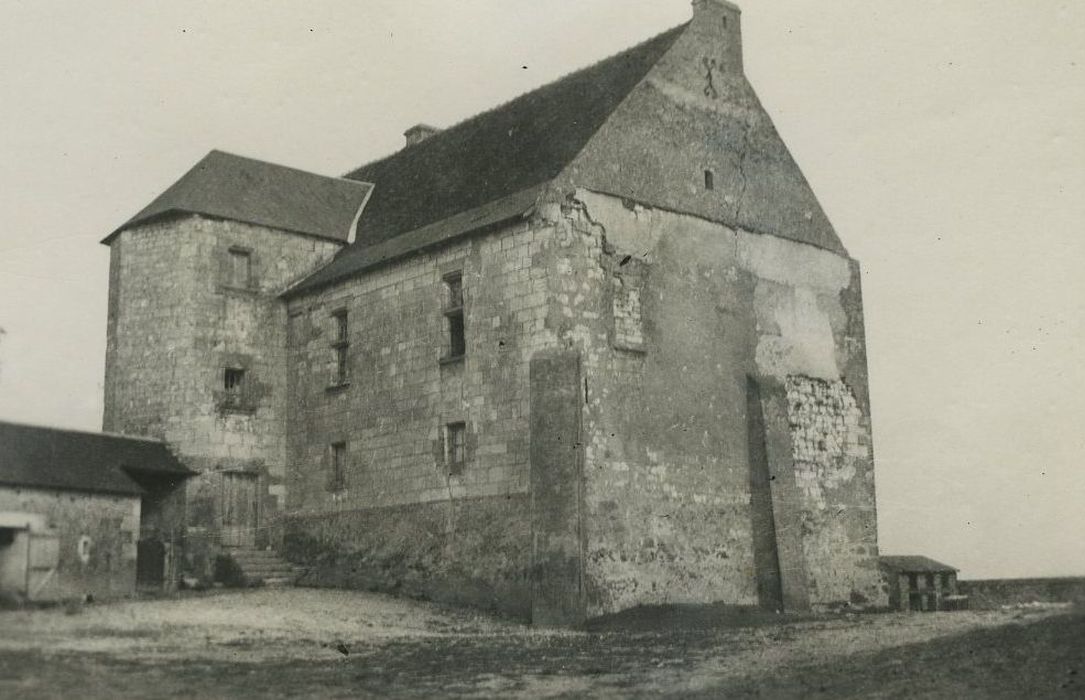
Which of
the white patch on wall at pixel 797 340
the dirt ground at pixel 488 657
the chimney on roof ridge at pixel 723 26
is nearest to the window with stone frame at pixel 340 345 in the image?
the dirt ground at pixel 488 657

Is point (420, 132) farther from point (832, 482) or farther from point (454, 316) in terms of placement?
point (832, 482)

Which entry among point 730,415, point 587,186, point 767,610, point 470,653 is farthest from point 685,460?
point 470,653

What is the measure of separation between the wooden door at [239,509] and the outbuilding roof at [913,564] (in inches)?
537

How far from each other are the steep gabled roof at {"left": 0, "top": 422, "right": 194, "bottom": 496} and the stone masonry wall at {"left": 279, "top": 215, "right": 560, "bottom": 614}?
332cm

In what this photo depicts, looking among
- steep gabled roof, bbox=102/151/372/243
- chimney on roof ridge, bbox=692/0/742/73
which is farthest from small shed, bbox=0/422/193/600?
chimney on roof ridge, bbox=692/0/742/73

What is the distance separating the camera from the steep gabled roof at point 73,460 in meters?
21.2

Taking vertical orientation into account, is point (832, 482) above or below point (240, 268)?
below

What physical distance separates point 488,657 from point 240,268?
47.1 feet

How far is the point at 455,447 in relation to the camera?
2370cm

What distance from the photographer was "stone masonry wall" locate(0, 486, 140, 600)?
20.8 m

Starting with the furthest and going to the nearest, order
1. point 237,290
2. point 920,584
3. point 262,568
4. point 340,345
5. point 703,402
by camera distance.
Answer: point 920,584, point 237,290, point 340,345, point 262,568, point 703,402

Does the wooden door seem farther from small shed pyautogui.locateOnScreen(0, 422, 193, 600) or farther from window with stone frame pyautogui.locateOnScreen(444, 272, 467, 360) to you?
window with stone frame pyautogui.locateOnScreen(444, 272, 467, 360)

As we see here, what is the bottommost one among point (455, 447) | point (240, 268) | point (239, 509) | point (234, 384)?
point (239, 509)

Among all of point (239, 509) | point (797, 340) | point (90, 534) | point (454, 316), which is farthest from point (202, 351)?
point (797, 340)
